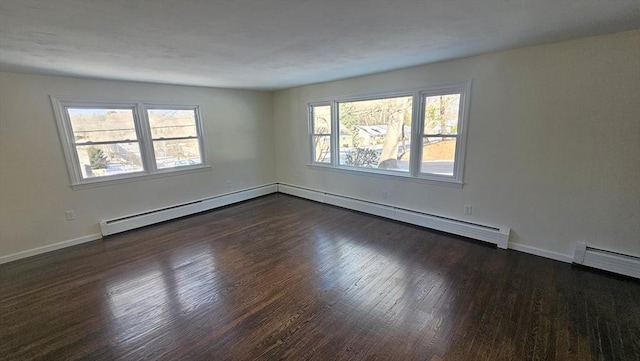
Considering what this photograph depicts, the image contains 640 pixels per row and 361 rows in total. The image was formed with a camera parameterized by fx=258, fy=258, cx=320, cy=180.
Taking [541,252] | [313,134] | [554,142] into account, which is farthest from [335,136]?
[541,252]

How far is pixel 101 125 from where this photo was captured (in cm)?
394

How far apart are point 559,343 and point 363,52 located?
307 cm

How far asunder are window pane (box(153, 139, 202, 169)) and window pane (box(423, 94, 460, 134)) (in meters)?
4.18

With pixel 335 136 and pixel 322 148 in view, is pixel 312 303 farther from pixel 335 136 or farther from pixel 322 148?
pixel 322 148

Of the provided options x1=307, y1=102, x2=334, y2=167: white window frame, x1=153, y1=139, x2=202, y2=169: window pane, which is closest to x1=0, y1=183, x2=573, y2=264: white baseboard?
x1=307, y1=102, x2=334, y2=167: white window frame

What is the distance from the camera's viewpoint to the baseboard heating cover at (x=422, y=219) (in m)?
3.36

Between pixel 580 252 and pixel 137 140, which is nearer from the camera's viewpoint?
pixel 580 252

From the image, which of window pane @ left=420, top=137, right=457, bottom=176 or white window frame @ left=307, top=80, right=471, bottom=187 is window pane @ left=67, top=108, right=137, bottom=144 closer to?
white window frame @ left=307, top=80, right=471, bottom=187

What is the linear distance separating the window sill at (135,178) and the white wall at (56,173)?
59 mm

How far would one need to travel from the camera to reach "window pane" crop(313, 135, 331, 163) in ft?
17.6

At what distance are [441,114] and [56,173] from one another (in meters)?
5.47

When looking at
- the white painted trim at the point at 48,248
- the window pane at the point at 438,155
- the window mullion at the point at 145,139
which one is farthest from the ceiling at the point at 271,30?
the white painted trim at the point at 48,248

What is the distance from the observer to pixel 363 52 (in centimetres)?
287

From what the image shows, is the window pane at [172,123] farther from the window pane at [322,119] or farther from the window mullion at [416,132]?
the window mullion at [416,132]
